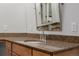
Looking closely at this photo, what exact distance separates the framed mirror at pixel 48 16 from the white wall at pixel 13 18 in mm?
144

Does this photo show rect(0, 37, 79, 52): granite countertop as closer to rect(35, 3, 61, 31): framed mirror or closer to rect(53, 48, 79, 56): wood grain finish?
rect(53, 48, 79, 56): wood grain finish

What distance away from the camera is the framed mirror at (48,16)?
4.15ft

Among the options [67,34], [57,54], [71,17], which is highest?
[71,17]

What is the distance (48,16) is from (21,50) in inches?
16.6

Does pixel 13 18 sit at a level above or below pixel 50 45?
above

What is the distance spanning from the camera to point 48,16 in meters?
1.30

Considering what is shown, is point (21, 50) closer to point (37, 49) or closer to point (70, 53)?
point (37, 49)

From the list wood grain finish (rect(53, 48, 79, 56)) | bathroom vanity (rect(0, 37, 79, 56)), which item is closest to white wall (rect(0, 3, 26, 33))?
bathroom vanity (rect(0, 37, 79, 56))

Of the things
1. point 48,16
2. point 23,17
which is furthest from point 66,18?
point 23,17

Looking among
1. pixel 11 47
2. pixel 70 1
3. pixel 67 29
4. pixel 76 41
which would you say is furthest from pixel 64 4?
pixel 11 47

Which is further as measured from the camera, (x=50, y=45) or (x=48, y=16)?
(x=48, y=16)

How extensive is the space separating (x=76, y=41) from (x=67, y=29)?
0.46 feet

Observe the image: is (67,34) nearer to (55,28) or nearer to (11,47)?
(55,28)

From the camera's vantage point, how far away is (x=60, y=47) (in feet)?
3.67
